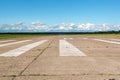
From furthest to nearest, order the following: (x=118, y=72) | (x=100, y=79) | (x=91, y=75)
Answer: (x=118, y=72)
(x=91, y=75)
(x=100, y=79)

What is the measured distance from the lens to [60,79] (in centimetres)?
505

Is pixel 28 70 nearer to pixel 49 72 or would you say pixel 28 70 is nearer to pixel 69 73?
pixel 49 72

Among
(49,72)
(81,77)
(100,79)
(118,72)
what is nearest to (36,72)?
(49,72)

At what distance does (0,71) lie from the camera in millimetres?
5973

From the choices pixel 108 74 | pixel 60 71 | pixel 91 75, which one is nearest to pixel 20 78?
pixel 60 71

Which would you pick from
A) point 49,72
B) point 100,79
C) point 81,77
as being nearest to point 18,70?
point 49,72

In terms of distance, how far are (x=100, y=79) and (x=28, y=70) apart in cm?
195

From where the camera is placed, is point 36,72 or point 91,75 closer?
point 91,75

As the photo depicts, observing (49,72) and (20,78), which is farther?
(49,72)

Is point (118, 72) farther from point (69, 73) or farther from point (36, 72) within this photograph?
point (36, 72)

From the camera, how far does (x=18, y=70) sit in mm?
6070

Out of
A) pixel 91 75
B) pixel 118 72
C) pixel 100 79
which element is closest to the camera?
pixel 100 79

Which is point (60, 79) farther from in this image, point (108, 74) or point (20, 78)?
point (108, 74)

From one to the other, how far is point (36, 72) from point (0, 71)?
36.3 inches
